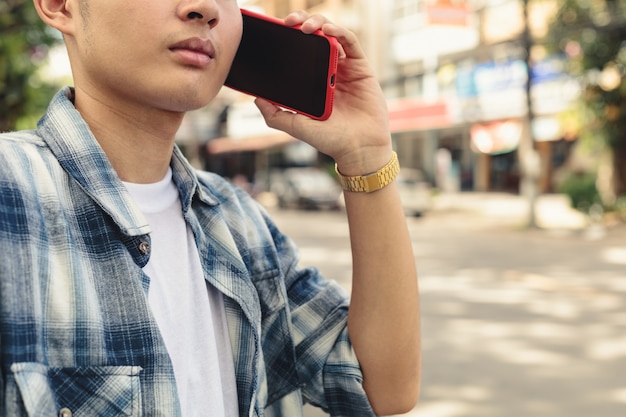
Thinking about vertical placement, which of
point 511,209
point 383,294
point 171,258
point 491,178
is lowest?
point 511,209

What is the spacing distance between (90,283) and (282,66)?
63 centimetres

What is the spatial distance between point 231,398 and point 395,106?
26590 millimetres

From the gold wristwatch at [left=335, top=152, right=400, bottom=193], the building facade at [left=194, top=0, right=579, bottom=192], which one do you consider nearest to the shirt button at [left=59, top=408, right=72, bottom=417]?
the gold wristwatch at [left=335, top=152, right=400, bottom=193]

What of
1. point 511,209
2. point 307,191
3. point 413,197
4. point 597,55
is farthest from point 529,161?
point 307,191

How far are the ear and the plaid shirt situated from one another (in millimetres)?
106

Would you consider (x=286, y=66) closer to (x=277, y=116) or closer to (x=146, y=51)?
(x=277, y=116)

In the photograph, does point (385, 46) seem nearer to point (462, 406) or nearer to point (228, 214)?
point (462, 406)

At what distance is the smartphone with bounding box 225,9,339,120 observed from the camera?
127cm

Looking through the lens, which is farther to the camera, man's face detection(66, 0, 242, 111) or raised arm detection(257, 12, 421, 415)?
raised arm detection(257, 12, 421, 415)

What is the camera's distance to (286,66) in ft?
4.40

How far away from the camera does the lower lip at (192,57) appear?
1020 millimetres

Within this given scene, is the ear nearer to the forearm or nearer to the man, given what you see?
the man

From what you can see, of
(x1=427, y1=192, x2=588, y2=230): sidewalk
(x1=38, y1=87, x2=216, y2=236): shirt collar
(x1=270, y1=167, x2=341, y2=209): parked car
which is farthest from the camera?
(x1=270, y1=167, x2=341, y2=209): parked car

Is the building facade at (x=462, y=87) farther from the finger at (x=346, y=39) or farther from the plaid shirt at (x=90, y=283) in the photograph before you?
the plaid shirt at (x=90, y=283)
